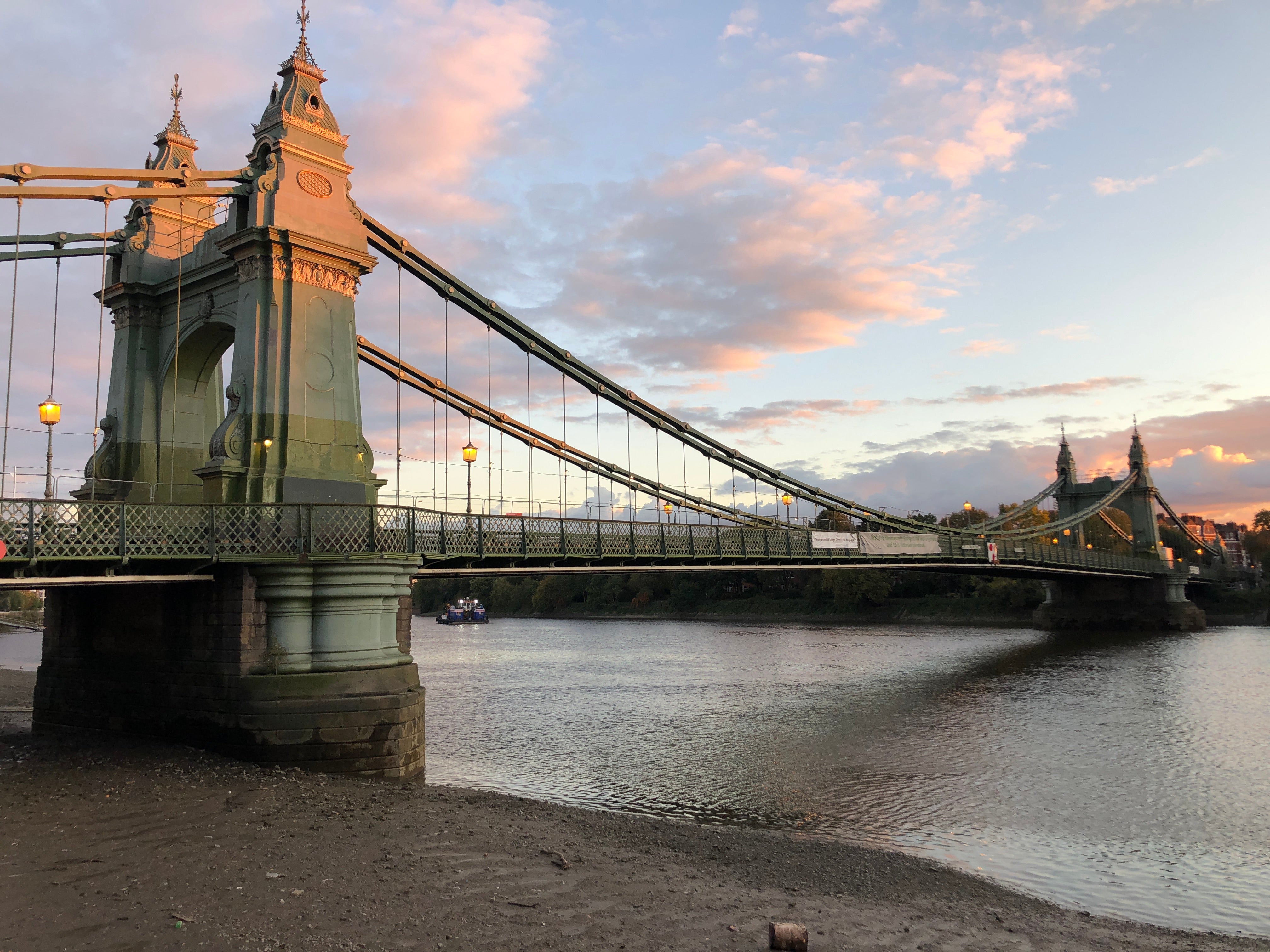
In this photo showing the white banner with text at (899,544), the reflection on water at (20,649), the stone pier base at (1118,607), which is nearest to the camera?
the white banner with text at (899,544)

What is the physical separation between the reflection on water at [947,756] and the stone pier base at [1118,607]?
2086 centimetres

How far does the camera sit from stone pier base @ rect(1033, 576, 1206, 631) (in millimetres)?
66938

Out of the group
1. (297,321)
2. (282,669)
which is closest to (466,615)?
(297,321)

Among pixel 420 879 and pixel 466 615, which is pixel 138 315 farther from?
pixel 466 615

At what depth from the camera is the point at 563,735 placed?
1027 inches

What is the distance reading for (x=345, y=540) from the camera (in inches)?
708

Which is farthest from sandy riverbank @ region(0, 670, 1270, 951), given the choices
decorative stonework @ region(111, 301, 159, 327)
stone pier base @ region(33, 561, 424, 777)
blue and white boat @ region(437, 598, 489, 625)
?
blue and white boat @ region(437, 598, 489, 625)

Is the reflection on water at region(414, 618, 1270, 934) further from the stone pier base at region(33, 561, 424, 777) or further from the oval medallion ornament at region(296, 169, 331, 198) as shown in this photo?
the oval medallion ornament at region(296, 169, 331, 198)

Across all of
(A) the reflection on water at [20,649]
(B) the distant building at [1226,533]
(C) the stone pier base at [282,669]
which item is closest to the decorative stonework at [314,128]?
(C) the stone pier base at [282,669]

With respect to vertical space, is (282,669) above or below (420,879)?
above

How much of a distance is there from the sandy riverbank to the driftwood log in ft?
0.89

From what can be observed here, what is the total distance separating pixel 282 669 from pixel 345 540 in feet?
9.00

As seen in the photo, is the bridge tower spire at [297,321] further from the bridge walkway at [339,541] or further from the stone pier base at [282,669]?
the stone pier base at [282,669]

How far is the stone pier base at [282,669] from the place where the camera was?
16875 mm
